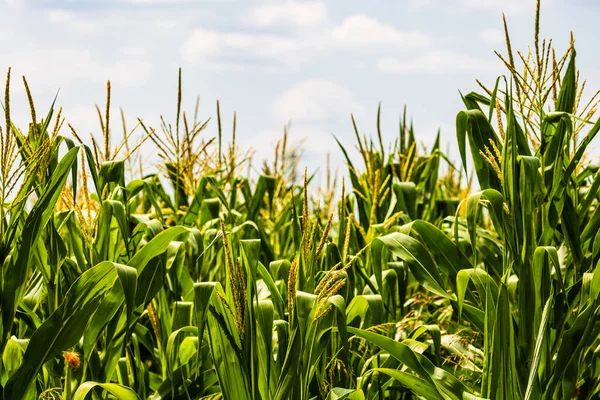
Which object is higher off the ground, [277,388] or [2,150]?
[2,150]

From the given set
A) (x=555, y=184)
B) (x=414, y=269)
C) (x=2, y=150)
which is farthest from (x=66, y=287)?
(x=555, y=184)

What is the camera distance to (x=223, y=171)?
10.4ft

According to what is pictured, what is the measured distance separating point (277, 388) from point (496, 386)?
473 millimetres

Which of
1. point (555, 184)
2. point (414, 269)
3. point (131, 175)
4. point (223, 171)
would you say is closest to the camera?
point (555, 184)

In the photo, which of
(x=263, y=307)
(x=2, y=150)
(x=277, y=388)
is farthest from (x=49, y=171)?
(x=277, y=388)

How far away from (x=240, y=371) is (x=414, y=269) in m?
0.56

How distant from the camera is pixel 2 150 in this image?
1558 mm

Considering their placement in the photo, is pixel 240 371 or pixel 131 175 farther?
pixel 131 175

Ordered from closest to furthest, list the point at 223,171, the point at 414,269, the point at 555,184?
the point at 555,184 → the point at 414,269 → the point at 223,171

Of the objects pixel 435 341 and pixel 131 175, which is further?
pixel 131 175

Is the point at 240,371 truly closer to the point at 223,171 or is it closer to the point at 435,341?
the point at 435,341

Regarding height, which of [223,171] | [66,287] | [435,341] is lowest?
[435,341]

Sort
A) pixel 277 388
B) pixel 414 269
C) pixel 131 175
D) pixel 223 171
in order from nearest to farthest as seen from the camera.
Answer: pixel 277 388 → pixel 414 269 → pixel 223 171 → pixel 131 175

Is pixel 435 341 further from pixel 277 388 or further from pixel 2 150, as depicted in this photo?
pixel 2 150
